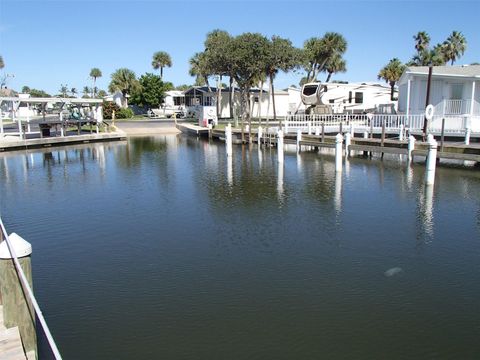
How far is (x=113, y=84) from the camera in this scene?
75250mm

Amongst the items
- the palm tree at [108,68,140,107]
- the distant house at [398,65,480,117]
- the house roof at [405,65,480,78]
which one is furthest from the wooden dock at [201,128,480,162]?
the palm tree at [108,68,140,107]

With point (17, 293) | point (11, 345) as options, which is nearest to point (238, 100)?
point (17, 293)

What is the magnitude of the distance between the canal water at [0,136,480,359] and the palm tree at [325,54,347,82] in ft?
159

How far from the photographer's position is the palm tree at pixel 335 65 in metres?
63.7

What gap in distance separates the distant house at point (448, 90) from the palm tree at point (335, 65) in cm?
3530

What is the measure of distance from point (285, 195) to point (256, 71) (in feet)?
98.9

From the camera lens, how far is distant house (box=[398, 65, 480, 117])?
26.9 metres

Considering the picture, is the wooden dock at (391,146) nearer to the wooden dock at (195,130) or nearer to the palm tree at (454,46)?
the wooden dock at (195,130)

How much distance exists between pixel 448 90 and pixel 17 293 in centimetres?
2834

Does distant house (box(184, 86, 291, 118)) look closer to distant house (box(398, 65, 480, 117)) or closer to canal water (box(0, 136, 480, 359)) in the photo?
distant house (box(398, 65, 480, 117))

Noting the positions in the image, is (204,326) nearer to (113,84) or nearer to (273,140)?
(273,140)

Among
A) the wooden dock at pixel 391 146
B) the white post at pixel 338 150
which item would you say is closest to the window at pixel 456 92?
the wooden dock at pixel 391 146

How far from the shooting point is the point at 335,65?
64625mm

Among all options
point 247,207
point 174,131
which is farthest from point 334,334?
point 174,131
